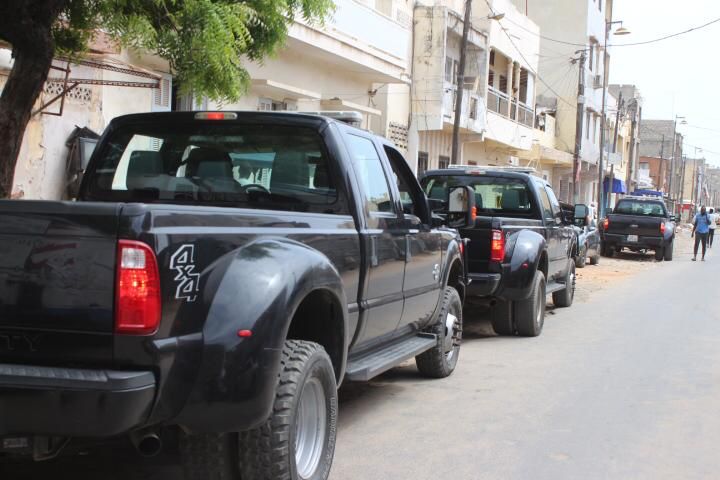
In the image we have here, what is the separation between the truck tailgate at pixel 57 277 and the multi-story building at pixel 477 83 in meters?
20.4

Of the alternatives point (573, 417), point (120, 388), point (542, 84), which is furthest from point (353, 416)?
point (542, 84)

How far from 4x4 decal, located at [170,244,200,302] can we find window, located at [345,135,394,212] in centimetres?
210

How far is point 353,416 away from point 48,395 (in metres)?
3.30

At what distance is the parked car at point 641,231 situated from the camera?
2492 cm

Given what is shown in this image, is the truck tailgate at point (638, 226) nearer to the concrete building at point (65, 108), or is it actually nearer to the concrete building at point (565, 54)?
the concrete building at point (65, 108)

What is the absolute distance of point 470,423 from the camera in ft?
19.4

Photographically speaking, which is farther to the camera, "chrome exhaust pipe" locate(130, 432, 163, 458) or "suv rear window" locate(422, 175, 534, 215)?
"suv rear window" locate(422, 175, 534, 215)

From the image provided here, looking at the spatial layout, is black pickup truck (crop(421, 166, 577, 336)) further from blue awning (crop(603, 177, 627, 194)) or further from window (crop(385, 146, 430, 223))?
blue awning (crop(603, 177, 627, 194))

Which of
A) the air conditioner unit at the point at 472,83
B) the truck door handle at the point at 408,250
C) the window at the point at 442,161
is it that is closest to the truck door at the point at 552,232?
the truck door handle at the point at 408,250

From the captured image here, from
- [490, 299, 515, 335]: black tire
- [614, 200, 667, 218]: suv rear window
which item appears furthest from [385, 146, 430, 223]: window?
[614, 200, 667, 218]: suv rear window

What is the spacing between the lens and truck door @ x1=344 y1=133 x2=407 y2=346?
16.6 ft

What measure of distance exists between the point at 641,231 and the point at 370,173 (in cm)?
2113

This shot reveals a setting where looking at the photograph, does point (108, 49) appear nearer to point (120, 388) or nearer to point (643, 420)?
point (643, 420)

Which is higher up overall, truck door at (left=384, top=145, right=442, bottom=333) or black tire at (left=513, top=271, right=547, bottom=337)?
truck door at (left=384, top=145, right=442, bottom=333)
